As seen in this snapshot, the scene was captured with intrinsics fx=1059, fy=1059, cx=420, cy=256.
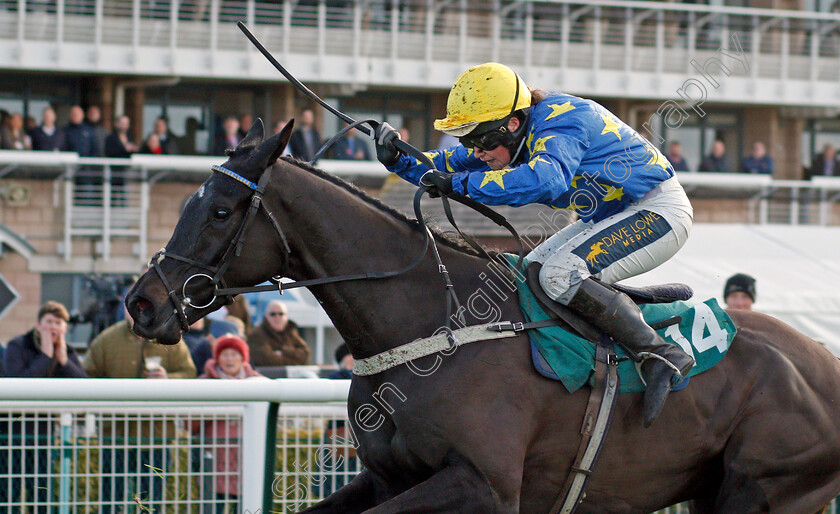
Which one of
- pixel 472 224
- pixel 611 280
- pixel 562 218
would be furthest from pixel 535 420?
pixel 472 224

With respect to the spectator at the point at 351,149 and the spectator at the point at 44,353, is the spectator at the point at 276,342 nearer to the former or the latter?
the spectator at the point at 44,353

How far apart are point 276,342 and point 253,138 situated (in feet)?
14.3

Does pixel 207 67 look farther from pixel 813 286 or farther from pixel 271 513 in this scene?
pixel 271 513

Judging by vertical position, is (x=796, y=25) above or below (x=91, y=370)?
above

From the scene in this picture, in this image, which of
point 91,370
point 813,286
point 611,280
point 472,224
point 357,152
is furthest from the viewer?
point 357,152

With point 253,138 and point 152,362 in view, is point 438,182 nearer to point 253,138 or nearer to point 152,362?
point 253,138

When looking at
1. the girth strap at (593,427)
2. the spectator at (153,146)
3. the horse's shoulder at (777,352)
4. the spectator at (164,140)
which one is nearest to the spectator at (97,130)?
the spectator at (153,146)

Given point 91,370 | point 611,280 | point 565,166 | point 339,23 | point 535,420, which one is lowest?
point 91,370

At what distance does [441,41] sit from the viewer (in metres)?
18.1

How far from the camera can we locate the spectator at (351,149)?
52.5 feet

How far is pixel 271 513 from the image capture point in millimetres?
3973

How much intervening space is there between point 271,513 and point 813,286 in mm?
7299

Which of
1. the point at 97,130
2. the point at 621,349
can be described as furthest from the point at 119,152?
the point at 621,349

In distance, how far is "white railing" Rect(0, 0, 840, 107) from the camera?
53.4ft
